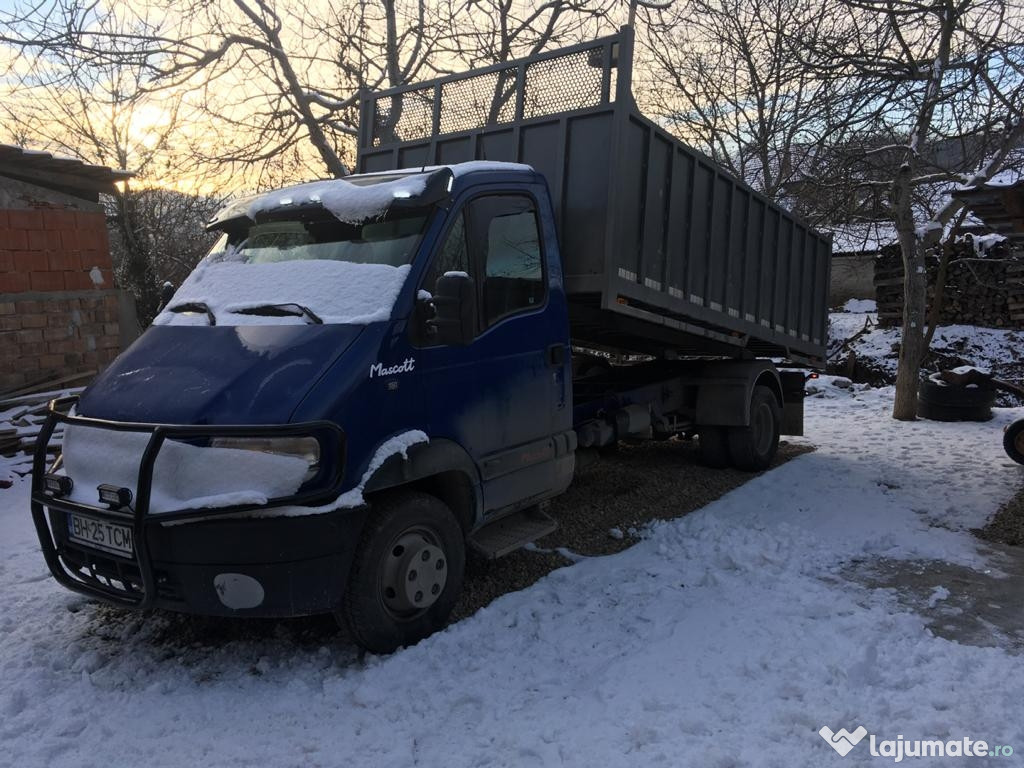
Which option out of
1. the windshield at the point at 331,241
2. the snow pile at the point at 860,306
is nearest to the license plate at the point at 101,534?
the windshield at the point at 331,241

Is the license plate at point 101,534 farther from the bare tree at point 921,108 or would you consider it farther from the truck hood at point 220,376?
the bare tree at point 921,108

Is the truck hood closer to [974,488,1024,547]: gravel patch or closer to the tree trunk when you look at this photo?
[974,488,1024,547]: gravel patch

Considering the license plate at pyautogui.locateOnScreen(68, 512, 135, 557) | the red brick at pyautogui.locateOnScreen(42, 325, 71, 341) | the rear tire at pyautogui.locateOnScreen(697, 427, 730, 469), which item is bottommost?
the rear tire at pyautogui.locateOnScreen(697, 427, 730, 469)

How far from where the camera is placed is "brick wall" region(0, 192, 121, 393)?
8.30 m

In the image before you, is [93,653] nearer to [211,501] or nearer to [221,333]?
[211,501]

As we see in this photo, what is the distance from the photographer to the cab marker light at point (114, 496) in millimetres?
3191

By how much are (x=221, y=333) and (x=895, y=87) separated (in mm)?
9655

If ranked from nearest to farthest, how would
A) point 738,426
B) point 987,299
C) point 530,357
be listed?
point 530,357 < point 738,426 < point 987,299

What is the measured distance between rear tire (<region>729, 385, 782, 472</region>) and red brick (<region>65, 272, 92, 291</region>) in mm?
7851

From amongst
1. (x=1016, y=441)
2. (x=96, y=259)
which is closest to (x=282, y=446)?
(x=96, y=259)

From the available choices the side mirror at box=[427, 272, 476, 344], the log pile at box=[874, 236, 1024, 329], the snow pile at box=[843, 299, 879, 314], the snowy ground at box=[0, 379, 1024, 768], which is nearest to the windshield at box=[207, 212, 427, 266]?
the side mirror at box=[427, 272, 476, 344]

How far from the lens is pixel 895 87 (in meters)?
9.75

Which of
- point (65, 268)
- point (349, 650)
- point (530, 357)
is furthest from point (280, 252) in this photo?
point (65, 268)

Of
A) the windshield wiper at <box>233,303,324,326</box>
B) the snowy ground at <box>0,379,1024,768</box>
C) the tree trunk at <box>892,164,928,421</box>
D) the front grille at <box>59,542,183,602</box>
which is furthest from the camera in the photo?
the tree trunk at <box>892,164,928,421</box>
